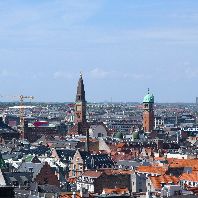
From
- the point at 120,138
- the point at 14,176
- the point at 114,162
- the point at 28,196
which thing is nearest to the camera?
the point at 28,196

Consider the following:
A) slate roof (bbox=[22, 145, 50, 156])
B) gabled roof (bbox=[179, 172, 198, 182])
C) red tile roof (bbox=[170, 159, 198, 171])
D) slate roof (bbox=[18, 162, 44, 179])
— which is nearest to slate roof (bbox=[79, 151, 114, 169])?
red tile roof (bbox=[170, 159, 198, 171])

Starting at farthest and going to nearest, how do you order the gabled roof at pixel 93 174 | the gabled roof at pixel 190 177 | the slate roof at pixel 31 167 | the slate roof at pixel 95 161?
the slate roof at pixel 95 161 → the gabled roof at pixel 190 177 → the gabled roof at pixel 93 174 → the slate roof at pixel 31 167

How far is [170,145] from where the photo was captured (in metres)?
167

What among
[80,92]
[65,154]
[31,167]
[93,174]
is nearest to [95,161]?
[65,154]

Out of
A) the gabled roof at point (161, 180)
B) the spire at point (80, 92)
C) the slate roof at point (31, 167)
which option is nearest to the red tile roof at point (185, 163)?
the gabled roof at point (161, 180)

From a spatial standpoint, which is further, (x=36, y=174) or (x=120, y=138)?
(x=120, y=138)

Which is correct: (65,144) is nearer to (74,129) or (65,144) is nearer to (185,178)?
(74,129)

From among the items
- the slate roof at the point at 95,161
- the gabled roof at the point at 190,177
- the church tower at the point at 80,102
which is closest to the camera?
the gabled roof at the point at 190,177

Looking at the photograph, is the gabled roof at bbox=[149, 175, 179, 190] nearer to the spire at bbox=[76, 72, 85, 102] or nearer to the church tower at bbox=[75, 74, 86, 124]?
the spire at bbox=[76, 72, 85, 102]

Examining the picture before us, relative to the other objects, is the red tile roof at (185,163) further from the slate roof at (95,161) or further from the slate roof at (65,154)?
the slate roof at (65,154)

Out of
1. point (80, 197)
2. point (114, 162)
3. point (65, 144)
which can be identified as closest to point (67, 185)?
point (80, 197)

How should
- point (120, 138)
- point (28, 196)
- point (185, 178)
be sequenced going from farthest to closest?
point (120, 138) < point (185, 178) < point (28, 196)

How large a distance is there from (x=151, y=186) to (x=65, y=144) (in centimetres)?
6880

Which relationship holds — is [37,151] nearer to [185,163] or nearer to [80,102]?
[185,163]
